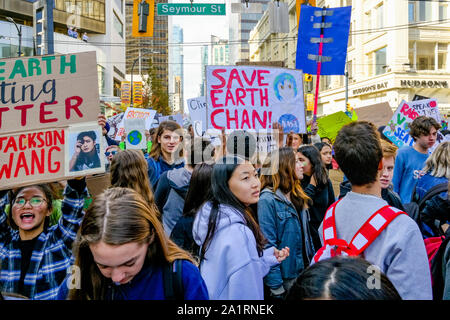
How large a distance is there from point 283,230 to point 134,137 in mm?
5504

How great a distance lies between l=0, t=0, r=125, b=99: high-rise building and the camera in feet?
109

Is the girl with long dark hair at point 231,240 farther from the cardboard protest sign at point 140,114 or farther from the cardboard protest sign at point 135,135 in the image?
the cardboard protest sign at point 140,114

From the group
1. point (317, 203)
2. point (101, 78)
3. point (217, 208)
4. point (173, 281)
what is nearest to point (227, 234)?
point (217, 208)

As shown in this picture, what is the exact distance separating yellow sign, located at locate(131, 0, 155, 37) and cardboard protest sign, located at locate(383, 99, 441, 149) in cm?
655

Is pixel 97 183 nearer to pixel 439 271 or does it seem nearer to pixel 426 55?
pixel 439 271

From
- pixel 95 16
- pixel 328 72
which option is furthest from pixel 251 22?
pixel 328 72

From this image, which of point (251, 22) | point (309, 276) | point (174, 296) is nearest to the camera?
point (309, 276)

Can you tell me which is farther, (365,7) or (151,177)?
(365,7)

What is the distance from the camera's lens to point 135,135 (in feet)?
27.3

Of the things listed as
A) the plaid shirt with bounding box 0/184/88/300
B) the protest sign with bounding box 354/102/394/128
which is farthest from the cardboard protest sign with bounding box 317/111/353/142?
the plaid shirt with bounding box 0/184/88/300

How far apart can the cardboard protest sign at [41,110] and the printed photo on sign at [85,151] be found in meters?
0.03

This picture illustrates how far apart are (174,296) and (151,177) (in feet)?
10.2

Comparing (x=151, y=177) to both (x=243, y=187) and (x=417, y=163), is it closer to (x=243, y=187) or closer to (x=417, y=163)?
(x=243, y=187)
